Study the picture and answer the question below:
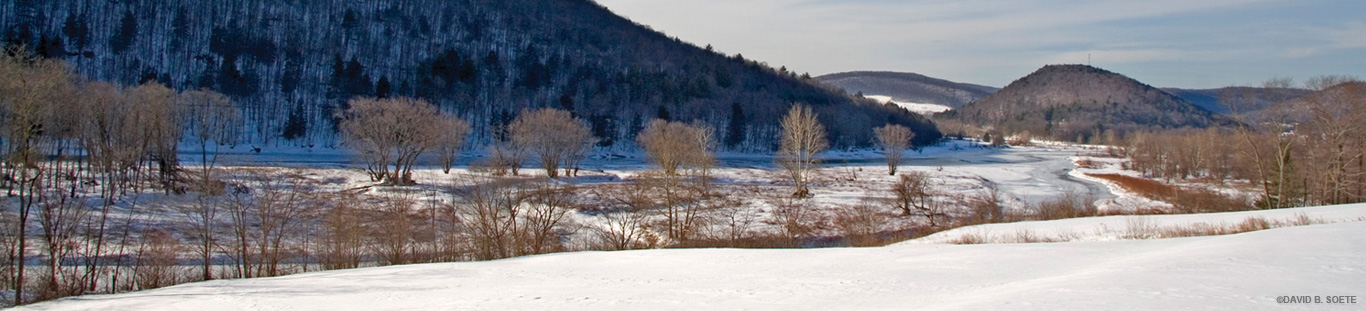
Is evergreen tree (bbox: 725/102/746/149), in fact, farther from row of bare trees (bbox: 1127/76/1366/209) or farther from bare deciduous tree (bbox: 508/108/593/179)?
row of bare trees (bbox: 1127/76/1366/209)

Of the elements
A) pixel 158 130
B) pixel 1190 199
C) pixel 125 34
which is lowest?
pixel 1190 199

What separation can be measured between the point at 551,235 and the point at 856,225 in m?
14.3

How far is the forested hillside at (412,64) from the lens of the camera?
3433 inches

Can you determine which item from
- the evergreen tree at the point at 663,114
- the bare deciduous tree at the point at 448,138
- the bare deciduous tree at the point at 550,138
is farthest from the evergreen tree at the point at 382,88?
the bare deciduous tree at the point at 550,138

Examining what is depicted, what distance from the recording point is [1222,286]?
7719 mm

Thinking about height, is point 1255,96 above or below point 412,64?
below

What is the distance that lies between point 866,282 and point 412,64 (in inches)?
4185

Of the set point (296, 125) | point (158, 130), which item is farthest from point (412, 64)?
point (158, 130)

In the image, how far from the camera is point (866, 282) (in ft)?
34.1

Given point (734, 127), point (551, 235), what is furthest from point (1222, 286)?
point (734, 127)

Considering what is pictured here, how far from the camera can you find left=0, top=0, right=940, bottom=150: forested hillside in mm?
87188

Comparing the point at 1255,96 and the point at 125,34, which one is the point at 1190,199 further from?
the point at 125,34

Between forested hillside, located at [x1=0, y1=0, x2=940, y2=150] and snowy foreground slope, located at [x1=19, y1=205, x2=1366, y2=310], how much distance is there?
7041 cm

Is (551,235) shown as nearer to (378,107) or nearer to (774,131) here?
(378,107)
